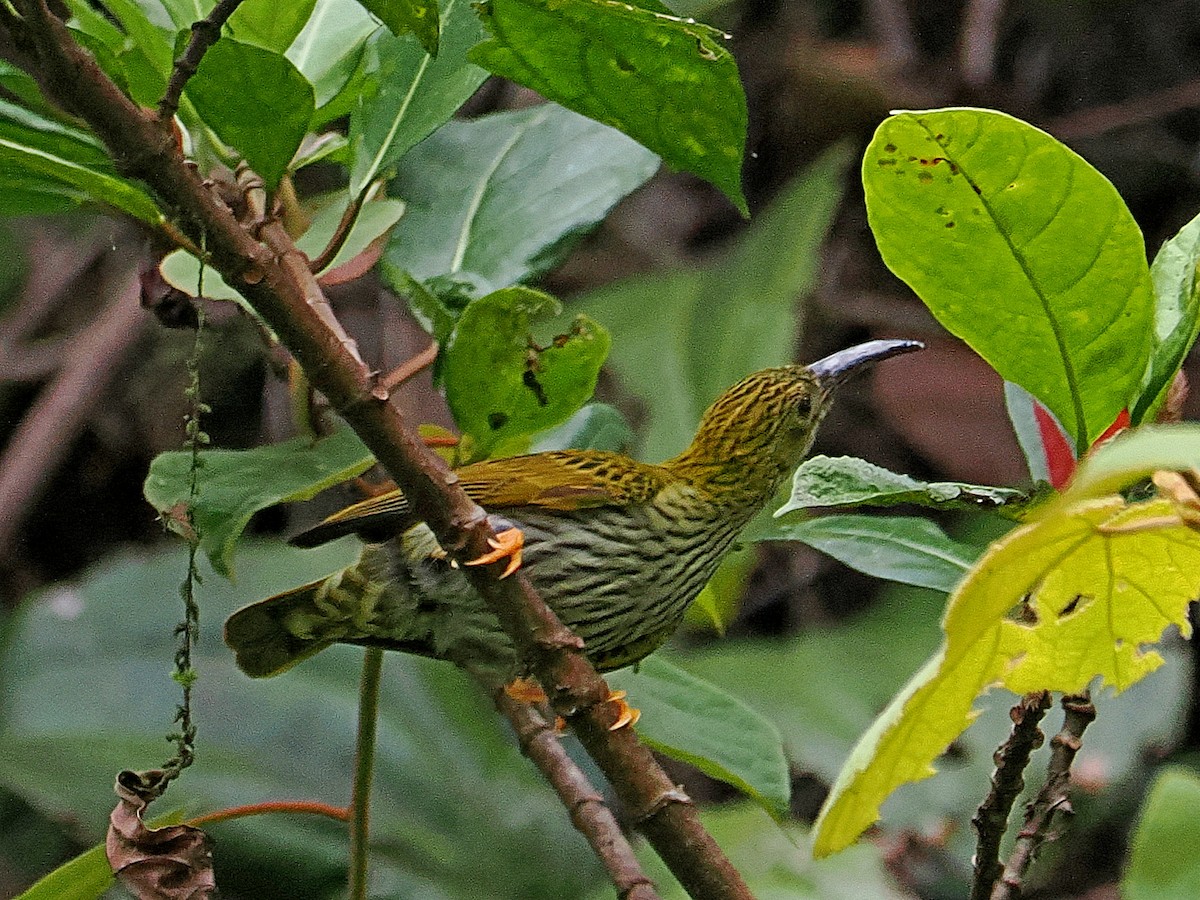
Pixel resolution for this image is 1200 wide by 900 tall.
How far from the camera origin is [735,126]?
44.4 inches

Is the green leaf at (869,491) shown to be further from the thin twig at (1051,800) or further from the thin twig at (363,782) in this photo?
the thin twig at (363,782)

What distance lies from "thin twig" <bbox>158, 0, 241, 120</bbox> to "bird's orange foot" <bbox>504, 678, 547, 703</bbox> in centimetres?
93

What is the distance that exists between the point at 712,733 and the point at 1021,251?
0.70 meters

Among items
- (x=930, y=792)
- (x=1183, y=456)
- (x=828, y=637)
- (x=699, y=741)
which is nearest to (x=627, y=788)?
(x=699, y=741)

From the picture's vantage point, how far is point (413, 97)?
55.8 inches

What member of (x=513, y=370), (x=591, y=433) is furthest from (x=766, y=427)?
→ (x=513, y=370)

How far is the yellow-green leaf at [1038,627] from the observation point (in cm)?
68

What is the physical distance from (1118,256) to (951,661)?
1.32 ft

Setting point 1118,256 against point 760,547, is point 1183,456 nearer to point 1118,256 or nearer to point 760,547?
point 1118,256

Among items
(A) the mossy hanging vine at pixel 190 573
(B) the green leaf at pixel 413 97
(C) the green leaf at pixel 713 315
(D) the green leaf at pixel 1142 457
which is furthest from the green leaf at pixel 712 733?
(C) the green leaf at pixel 713 315

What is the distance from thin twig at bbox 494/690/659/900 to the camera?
49.4 inches

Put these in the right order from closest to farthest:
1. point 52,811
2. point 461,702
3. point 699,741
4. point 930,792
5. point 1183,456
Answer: point 1183,456 < point 699,741 < point 52,811 < point 461,702 < point 930,792

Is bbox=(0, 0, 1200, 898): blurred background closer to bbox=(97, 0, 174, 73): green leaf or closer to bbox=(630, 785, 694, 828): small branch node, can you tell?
bbox=(97, 0, 174, 73): green leaf

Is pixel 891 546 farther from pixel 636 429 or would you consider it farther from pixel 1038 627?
pixel 636 429
